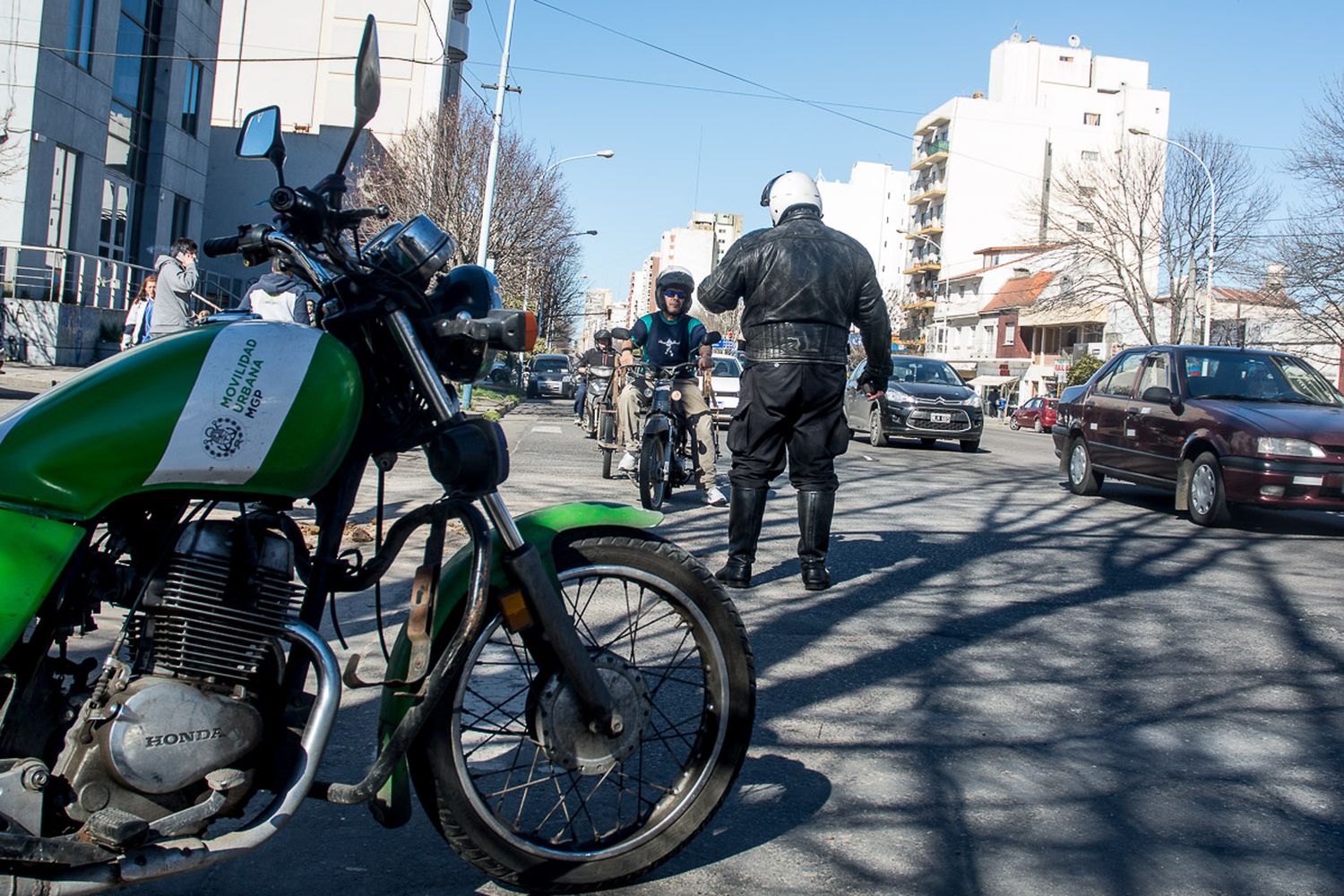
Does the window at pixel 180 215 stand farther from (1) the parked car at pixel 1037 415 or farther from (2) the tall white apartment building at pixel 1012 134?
(2) the tall white apartment building at pixel 1012 134

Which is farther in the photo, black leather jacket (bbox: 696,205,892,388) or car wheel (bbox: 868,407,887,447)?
car wheel (bbox: 868,407,887,447)

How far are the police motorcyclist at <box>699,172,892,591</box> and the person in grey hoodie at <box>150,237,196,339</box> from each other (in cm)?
539

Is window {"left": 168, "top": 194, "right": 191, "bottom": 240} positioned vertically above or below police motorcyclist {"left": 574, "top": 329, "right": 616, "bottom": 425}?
above

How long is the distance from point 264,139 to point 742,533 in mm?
3917

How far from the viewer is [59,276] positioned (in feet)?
80.0

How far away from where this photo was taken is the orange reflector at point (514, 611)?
2660 mm

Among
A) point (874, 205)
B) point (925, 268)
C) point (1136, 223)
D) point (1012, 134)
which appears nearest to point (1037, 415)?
point (1136, 223)

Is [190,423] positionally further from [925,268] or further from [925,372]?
[925,268]

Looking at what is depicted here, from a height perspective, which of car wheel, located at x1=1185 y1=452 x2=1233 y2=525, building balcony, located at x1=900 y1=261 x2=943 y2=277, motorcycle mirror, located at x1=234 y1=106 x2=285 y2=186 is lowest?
car wheel, located at x1=1185 y1=452 x2=1233 y2=525

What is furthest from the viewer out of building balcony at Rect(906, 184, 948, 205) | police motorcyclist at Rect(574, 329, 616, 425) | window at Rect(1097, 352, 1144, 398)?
building balcony at Rect(906, 184, 948, 205)

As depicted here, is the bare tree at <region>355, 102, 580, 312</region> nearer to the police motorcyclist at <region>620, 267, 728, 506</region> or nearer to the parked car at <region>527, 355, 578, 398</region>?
the parked car at <region>527, 355, 578, 398</region>

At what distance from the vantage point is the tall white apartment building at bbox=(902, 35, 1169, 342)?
90562 millimetres

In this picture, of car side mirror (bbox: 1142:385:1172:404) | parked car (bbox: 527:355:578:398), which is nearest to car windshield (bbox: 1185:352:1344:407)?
car side mirror (bbox: 1142:385:1172:404)

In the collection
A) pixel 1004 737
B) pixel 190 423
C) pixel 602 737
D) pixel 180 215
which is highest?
pixel 180 215
